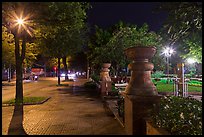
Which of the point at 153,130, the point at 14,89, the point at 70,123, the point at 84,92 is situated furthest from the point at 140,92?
the point at 14,89

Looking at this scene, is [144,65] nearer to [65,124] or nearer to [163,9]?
[163,9]

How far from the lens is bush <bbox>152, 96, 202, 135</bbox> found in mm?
4887

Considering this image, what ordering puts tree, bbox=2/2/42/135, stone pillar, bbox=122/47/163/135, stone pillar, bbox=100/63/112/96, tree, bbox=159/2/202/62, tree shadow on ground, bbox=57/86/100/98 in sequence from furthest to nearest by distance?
1. tree shadow on ground, bbox=57/86/100/98
2. stone pillar, bbox=100/63/112/96
3. tree, bbox=2/2/42/135
4. stone pillar, bbox=122/47/163/135
5. tree, bbox=159/2/202/62

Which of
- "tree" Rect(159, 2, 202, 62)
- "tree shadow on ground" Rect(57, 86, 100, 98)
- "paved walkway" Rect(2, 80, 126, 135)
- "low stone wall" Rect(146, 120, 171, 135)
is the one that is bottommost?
"paved walkway" Rect(2, 80, 126, 135)

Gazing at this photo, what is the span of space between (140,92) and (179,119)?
59.4 inches

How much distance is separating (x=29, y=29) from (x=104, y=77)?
9.10 m

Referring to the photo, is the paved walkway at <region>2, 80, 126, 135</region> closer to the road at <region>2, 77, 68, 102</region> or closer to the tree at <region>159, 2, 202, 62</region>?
the tree at <region>159, 2, 202, 62</region>

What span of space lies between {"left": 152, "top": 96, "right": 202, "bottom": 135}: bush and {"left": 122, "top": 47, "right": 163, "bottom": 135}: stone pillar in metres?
0.34

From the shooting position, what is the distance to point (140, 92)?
21.9 feet

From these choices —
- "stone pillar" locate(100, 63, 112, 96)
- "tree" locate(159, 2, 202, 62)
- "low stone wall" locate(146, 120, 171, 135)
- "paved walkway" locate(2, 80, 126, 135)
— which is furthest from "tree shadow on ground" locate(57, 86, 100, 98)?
"tree" locate(159, 2, 202, 62)

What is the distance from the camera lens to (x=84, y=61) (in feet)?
222

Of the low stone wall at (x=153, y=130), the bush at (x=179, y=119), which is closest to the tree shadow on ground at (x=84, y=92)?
the bush at (x=179, y=119)

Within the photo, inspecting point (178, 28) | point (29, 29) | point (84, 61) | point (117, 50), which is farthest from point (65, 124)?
point (84, 61)

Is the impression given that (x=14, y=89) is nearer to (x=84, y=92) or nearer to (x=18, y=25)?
(x=84, y=92)
